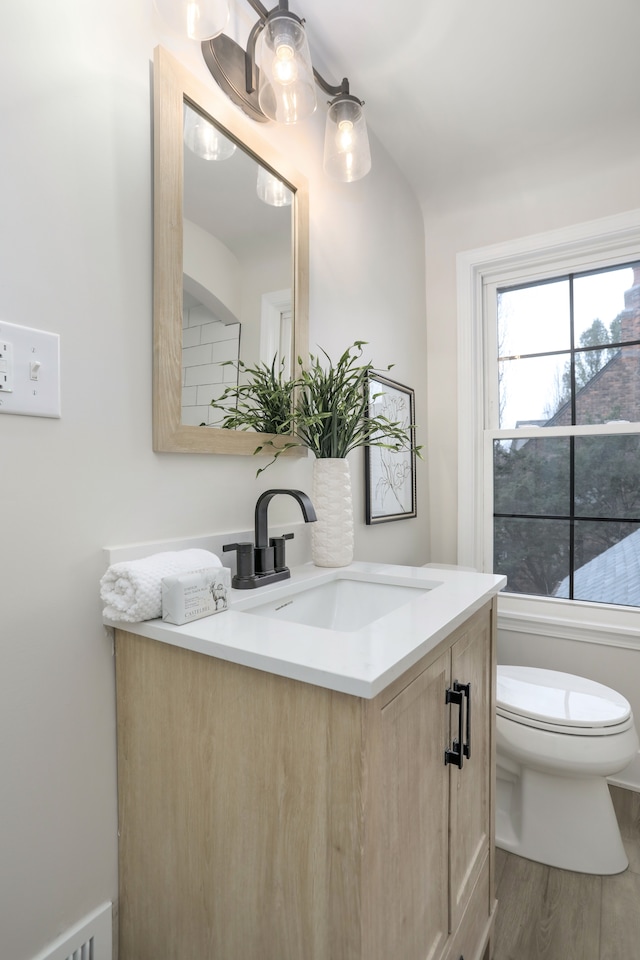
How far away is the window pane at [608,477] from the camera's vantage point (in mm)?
2002

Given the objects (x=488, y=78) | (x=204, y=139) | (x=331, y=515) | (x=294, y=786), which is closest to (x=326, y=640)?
(x=294, y=786)

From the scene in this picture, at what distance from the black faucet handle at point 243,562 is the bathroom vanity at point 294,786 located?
0.20 ft

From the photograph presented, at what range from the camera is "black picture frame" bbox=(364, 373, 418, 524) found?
5.88 feet

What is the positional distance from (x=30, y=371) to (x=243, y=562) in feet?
1.72

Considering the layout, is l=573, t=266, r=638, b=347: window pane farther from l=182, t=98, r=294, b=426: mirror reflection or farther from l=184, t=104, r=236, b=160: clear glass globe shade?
l=184, t=104, r=236, b=160: clear glass globe shade

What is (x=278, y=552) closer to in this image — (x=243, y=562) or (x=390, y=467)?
(x=243, y=562)

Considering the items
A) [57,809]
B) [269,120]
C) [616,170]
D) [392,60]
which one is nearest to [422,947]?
[57,809]

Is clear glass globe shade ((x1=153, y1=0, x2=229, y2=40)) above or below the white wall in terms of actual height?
above

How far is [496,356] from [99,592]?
6.53ft

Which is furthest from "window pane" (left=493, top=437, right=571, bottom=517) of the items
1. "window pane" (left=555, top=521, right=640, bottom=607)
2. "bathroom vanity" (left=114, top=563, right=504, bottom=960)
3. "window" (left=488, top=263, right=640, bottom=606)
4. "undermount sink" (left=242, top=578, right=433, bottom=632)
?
"bathroom vanity" (left=114, top=563, right=504, bottom=960)

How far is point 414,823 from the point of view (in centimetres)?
79

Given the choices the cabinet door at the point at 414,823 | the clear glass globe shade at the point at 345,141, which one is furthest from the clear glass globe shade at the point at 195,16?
the cabinet door at the point at 414,823

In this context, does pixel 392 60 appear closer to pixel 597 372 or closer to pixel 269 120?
pixel 269 120

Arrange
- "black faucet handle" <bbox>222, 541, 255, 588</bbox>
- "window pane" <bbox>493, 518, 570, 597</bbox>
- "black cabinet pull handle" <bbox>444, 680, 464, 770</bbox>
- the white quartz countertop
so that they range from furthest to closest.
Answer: "window pane" <bbox>493, 518, 570, 597</bbox> < "black faucet handle" <bbox>222, 541, 255, 588</bbox> < "black cabinet pull handle" <bbox>444, 680, 464, 770</bbox> < the white quartz countertop
